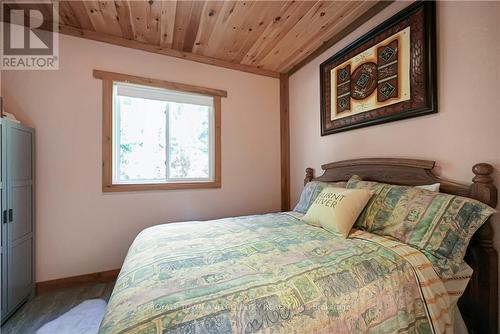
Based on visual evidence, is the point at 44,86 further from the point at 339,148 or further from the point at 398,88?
the point at 398,88

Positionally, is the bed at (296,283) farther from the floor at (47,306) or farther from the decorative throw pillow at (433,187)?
the floor at (47,306)

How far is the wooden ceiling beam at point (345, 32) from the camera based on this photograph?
1875 mm

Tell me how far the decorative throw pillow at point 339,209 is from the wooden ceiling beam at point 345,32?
159 cm

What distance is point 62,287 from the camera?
2.09m

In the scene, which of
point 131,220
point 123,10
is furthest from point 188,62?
point 131,220

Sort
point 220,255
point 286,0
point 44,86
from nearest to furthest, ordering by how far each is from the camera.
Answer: point 220,255 < point 286,0 < point 44,86

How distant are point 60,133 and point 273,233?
2.25 m

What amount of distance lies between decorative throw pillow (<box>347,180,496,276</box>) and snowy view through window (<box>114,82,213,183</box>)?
2000mm

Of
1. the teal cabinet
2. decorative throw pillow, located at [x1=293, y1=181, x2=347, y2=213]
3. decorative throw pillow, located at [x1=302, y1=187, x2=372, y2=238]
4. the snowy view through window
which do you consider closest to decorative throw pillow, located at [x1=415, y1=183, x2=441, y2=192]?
decorative throw pillow, located at [x1=302, y1=187, x2=372, y2=238]

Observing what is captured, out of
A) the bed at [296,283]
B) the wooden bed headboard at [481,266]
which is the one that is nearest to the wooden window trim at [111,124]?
the bed at [296,283]

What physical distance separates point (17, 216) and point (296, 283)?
2.26m

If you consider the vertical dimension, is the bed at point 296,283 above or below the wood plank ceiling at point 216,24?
below

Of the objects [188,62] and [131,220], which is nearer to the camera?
[131,220]

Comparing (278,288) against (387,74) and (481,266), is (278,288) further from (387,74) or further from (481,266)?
(387,74)
